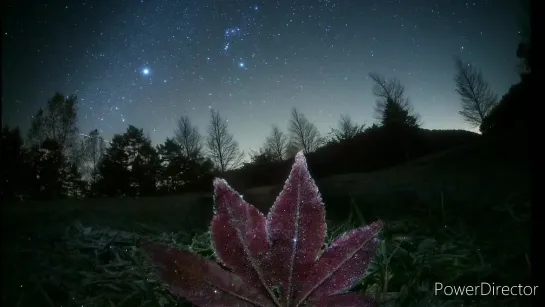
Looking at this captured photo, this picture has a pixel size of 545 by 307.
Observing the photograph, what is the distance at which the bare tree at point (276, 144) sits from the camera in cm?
52

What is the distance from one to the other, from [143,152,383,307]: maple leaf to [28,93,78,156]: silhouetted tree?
1.35 feet

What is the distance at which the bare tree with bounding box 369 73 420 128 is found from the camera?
0.53 m

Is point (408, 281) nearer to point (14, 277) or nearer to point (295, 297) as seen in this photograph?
point (295, 297)

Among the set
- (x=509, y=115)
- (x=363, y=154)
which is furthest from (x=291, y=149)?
(x=509, y=115)

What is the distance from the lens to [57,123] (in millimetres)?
557

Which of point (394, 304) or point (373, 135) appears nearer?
point (394, 304)

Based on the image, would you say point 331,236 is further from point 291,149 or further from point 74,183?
point 74,183

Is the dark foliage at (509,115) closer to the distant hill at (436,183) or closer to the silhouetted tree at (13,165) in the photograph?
the distant hill at (436,183)

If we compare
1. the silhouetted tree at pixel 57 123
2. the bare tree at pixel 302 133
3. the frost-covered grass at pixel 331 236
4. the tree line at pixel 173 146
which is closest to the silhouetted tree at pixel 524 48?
the tree line at pixel 173 146

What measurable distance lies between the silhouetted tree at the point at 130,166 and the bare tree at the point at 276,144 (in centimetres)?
19

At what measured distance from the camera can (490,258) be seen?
401 millimetres

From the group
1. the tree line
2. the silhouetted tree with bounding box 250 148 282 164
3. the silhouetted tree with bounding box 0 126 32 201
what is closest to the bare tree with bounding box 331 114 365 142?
the tree line

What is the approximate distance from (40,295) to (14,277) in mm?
60

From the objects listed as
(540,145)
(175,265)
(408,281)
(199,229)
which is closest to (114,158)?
(199,229)
